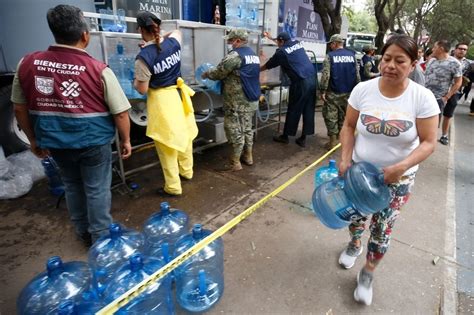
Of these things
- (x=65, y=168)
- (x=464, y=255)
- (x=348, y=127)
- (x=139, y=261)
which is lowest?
(x=464, y=255)

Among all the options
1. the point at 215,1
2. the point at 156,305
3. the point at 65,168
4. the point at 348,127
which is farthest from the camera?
the point at 215,1

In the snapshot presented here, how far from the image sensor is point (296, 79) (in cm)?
524

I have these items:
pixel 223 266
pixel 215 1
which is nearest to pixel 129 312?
pixel 223 266

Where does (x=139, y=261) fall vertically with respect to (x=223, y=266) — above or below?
above

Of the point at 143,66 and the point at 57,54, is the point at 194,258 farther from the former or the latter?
the point at 143,66

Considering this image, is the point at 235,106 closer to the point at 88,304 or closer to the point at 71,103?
the point at 71,103

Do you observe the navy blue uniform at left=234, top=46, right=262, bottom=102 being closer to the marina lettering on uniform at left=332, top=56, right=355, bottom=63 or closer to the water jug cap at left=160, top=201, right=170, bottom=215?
the marina lettering on uniform at left=332, top=56, right=355, bottom=63

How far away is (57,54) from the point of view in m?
2.04

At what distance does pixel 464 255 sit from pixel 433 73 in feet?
10.6

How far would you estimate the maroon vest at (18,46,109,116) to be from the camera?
2.04 metres

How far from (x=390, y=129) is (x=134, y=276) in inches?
69.2

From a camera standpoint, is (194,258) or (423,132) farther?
→ (194,258)

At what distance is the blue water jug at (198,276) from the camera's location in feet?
7.07

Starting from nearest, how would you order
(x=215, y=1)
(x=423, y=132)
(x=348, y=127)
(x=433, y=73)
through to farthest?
(x=423, y=132)
(x=348, y=127)
(x=433, y=73)
(x=215, y=1)
